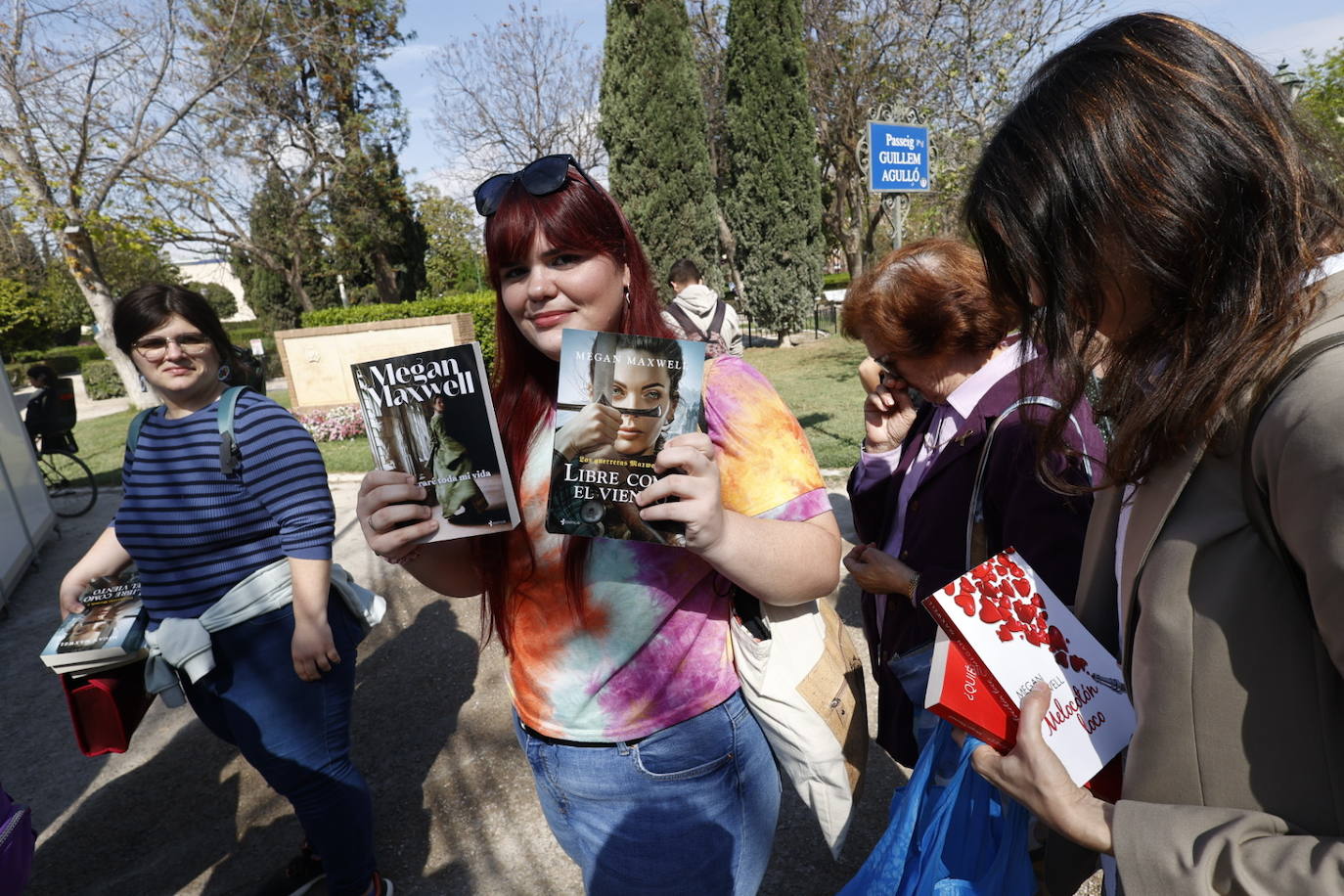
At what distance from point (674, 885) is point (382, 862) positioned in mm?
1861

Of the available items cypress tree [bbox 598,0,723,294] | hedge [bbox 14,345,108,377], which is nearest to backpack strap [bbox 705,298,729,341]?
cypress tree [bbox 598,0,723,294]

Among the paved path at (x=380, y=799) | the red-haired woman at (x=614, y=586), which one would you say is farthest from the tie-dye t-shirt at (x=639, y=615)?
the paved path at (x=380, y=799)

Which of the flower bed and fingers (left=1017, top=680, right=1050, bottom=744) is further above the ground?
fingers (left=1017, top=680, right=1050, bottom=744)

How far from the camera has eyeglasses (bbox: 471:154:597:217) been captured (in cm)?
133

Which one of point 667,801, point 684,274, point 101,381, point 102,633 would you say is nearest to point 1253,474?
point 667,801

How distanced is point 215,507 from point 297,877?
4.74 ft

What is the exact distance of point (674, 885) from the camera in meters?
1.46

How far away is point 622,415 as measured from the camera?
3.65 feet

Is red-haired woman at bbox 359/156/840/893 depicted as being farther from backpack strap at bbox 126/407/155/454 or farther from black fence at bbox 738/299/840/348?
black fence at bbox 738/299/840/348

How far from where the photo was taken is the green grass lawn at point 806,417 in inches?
311

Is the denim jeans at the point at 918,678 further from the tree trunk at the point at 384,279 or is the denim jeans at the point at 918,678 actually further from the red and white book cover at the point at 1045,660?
the tree trunk at the point at 384,279

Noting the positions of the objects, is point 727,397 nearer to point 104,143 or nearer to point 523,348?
point 523,348

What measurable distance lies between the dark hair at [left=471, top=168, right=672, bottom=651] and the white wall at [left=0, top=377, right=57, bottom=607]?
610cm

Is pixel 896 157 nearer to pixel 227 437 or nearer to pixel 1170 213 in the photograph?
pixel 227 437
